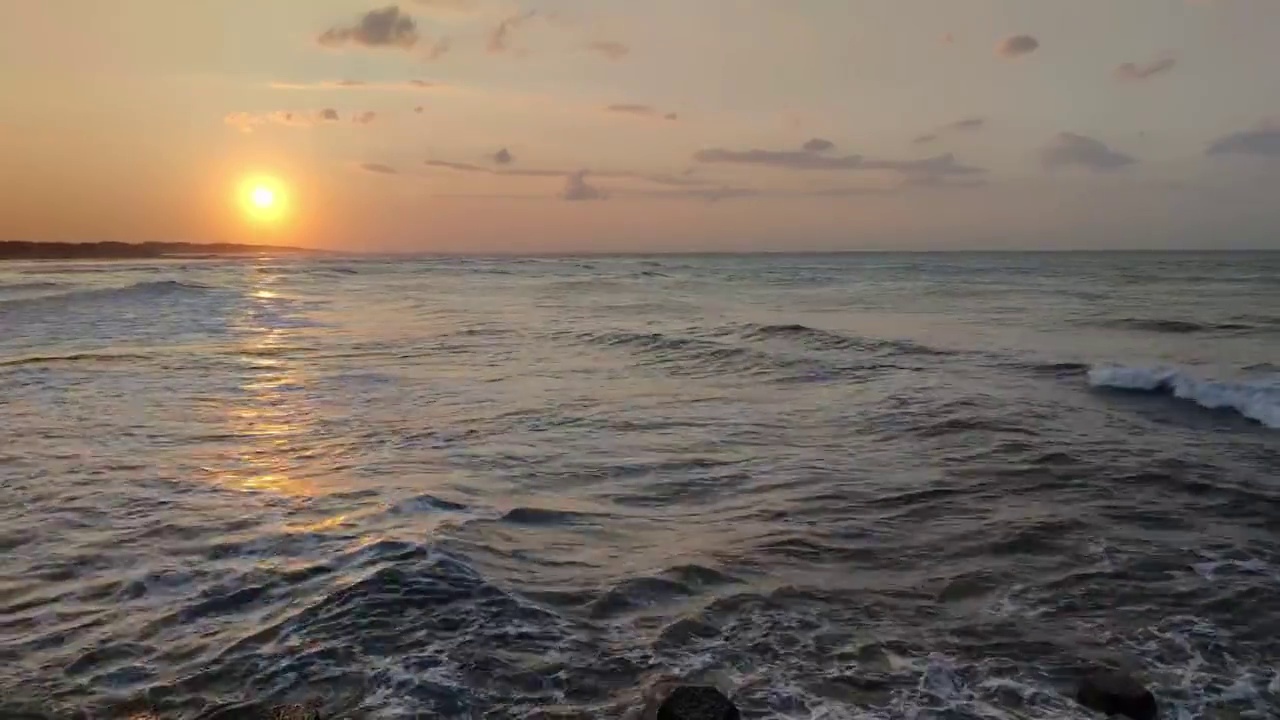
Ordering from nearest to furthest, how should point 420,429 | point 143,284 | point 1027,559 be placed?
point 1027,559 < point 420,429 < point 143,284

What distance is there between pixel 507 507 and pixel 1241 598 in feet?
21.2

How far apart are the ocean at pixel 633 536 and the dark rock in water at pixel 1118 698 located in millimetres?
172

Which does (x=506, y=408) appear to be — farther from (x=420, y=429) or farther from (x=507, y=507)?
(x=507, y=507)

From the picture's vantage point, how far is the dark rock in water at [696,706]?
4.73 m

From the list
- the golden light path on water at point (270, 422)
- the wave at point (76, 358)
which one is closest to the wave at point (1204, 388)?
the golden light path on water at point (270, 422)

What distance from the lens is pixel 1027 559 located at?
7.83m

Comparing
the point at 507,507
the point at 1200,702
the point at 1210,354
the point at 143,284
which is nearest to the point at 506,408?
the point at 507,507

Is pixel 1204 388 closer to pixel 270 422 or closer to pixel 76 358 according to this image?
pixel 270 422

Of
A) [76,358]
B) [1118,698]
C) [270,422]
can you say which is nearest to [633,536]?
[1118,698]

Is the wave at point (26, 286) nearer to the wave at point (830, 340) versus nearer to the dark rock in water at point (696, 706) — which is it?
the wave at point (830, 340)

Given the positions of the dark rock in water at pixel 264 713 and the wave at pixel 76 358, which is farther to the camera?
the wave at pixel 76 358

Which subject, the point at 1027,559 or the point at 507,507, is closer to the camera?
the point at 1027,559

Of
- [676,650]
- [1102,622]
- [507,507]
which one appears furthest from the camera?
[507,507]

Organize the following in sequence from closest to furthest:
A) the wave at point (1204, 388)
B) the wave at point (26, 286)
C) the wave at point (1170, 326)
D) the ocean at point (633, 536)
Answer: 1. the ocean at point (633, 536)
2. the wave at point (1204, 388)
3. the wave at point (1170, 326)
4. the wave at point (26, 286)
